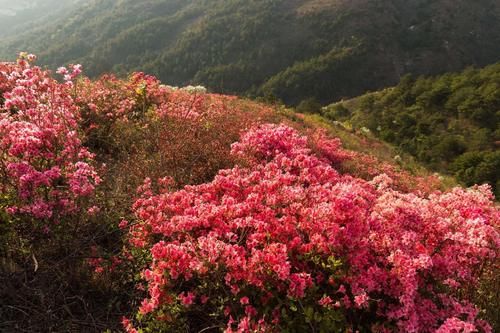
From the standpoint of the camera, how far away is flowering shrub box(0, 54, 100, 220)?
449cm

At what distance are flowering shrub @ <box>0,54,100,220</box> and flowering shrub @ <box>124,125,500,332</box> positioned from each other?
34.1 inches

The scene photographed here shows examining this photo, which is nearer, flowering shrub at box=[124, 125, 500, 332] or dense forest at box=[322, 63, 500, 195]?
flowering shrub at box=[124, 125, 500, 332]

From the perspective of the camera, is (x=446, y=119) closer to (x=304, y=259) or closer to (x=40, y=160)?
(x=304, y=259)

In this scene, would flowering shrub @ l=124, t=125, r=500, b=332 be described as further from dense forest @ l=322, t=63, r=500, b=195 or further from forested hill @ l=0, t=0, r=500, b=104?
forested hill @ l=0, t=0, r=500, b=104

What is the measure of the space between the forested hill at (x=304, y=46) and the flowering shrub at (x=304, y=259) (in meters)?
122

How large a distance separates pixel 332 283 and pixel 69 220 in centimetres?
313

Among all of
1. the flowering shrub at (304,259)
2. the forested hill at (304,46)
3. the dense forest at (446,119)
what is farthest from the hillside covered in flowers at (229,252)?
the forested hill at (304,46)

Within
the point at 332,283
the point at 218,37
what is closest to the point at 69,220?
the point at 332,283

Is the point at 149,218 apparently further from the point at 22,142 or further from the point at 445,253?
the point at 445,253

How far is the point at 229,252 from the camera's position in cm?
369

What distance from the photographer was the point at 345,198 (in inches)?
185

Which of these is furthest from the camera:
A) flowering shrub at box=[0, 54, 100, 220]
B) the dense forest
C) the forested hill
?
the forested hill

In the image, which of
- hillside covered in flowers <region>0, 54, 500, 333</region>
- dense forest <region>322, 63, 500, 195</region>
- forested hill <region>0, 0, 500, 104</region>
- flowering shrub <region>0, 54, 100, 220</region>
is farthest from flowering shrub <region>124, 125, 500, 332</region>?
forested hill <region>0, 0, 500, 104</region>

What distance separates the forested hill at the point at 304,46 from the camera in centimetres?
13450
